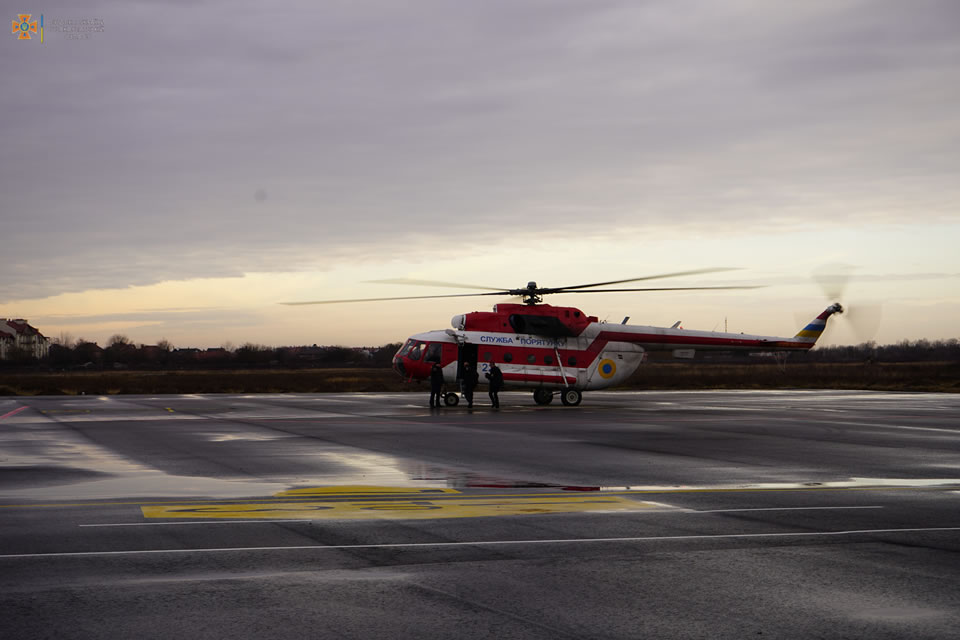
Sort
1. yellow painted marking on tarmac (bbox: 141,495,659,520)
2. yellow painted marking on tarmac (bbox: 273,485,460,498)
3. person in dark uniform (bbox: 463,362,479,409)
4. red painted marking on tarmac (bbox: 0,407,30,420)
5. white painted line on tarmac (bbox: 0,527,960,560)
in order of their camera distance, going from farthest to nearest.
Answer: person in dark uniform (bbox: 463,362,479,409) < red painted marking on tarmac (bbox: 0,407,30,420) < yellow painted marking on tarmac (bbox: 273,485,460,498) < yellow painted marking on tarmac (bbox: 141,495,659,520) < white painted line on tarmac (bbox: 0,527,960,560)

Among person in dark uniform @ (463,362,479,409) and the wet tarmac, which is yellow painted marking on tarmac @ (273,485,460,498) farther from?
person in dark uniform @ (463,362,479,409)

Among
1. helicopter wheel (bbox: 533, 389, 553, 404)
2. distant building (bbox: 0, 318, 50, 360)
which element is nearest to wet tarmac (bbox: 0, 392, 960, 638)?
helicopter wheel (bbox: 533, 389, 553, 404)

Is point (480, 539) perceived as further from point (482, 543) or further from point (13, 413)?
point (13, 413)

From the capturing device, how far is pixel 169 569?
25.9 ft

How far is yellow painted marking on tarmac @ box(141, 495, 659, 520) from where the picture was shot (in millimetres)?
10795

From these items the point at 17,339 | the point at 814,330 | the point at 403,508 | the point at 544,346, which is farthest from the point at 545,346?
the point at 17,339

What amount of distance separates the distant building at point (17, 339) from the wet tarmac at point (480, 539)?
570 ft

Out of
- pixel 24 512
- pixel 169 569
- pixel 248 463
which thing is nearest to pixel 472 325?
pixel 248 463

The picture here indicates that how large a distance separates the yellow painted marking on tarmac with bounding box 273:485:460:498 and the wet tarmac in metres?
0.08

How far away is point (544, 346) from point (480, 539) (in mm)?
28535

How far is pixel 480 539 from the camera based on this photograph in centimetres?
930

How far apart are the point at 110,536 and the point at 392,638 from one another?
14.8 feet

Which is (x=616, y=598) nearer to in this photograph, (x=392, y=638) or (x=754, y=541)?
(x=392, y=638)

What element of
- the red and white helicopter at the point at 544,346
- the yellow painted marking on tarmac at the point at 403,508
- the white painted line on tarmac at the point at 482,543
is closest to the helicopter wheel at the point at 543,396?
the red and white helicopter at the point at 544,346
